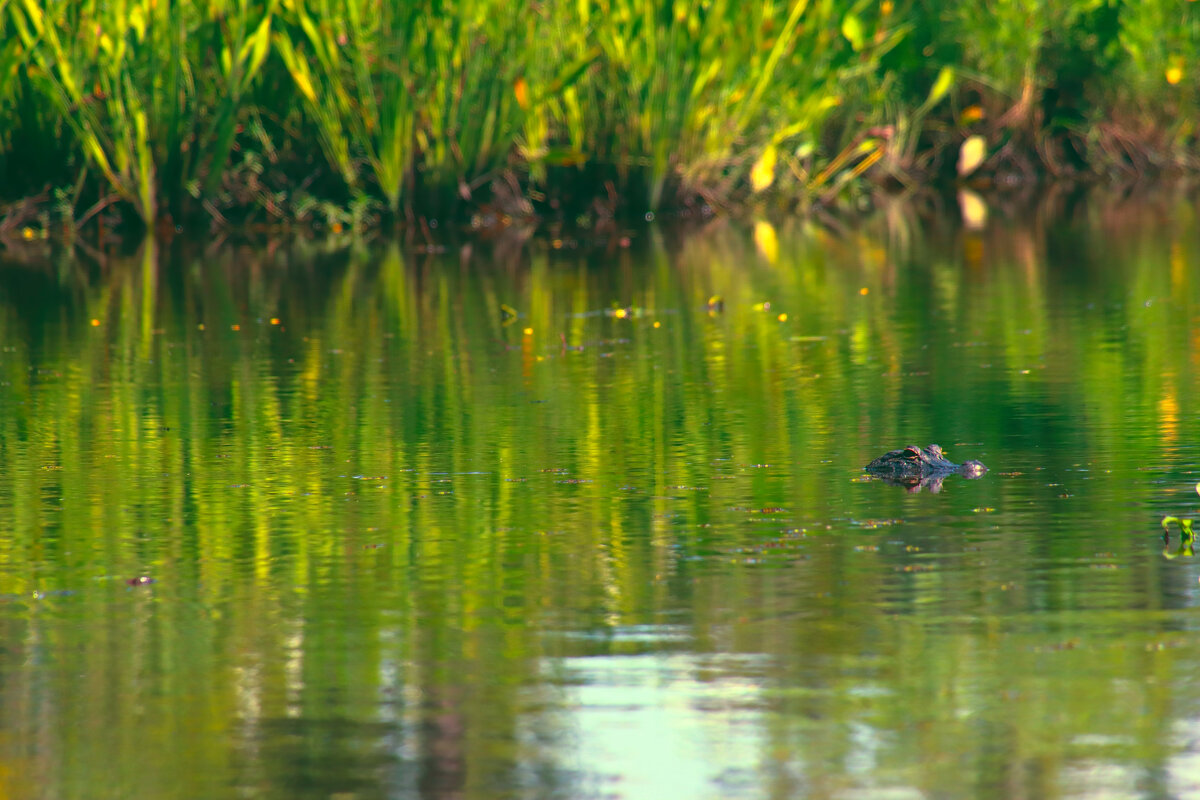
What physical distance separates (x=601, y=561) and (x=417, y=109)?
416 inches

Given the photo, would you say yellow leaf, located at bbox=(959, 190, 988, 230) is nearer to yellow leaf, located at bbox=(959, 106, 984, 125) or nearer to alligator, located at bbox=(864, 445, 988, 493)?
yellow leaf, located at bbox=(959, 106, 984, 125)

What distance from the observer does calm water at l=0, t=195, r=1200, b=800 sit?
332 centimetres

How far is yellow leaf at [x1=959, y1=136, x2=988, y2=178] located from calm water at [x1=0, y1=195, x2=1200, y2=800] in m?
10.1

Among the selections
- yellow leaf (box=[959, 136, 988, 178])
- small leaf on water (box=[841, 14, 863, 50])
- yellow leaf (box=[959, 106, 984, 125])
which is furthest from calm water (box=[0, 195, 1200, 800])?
yellow leaf (box=[959, 136, 988, 178])

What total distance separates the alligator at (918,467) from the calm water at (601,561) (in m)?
0.09

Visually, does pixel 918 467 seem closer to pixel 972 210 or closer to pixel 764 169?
pixel 764 169

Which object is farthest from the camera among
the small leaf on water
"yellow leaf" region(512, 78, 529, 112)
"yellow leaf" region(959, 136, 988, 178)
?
"yellow leaf" region(959, 136, 988, 178)

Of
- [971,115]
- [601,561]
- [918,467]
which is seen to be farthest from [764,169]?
[601,561]

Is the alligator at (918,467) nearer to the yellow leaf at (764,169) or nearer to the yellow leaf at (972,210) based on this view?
the yellow leaf at (972,210)

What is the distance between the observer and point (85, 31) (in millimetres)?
14000

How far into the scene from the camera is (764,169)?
16453 mm

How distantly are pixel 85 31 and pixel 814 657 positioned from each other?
11.2 metres

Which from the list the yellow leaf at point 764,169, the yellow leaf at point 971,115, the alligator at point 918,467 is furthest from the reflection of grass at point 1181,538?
the yellow leaf at point 971,115

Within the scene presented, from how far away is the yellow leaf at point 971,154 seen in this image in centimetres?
1989
